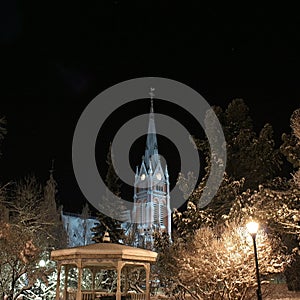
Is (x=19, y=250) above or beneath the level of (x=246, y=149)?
beneath

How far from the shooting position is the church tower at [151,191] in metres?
80.6

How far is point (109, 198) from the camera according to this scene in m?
29.1

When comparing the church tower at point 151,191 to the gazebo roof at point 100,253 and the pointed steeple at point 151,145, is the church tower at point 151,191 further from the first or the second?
the gazebo roof at point 100,253

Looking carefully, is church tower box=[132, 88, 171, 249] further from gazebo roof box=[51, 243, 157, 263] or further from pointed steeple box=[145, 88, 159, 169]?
gazebo roof box=[51, 243, 157, 263]

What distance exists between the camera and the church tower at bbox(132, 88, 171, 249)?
80562 millimetres

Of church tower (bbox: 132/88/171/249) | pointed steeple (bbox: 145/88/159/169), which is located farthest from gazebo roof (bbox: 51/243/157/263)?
church tower (bbox: 132/88/171/249)

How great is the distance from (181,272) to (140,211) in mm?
67365

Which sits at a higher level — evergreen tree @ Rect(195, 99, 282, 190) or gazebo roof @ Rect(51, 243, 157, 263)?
evergreen tree @ Rect(195, 99, 282, 190)

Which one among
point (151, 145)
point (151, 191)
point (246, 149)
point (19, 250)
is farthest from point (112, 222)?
point (151, 191)

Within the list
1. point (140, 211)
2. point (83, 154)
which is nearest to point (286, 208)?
point (83, 154)

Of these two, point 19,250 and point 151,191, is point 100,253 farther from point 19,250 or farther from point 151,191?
point 151,191

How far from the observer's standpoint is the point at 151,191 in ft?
270

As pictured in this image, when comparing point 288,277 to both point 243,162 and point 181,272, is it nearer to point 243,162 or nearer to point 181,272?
point 243,162

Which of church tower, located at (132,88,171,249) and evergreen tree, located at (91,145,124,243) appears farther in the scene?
church tower, located at (132,88,171,249)
